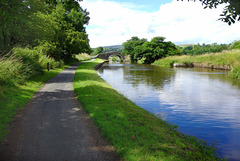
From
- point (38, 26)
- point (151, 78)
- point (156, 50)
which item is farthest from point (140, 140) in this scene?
point (156, 50)

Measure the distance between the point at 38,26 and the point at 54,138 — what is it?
17733 millimetres

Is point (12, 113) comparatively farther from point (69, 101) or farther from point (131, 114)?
point (131, 114)

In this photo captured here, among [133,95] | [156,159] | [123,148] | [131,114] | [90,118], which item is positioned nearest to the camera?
[156,159]

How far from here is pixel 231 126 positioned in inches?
301

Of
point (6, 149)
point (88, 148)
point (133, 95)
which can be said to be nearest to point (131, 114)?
point (88, 148)

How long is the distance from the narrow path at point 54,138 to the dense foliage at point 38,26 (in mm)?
5261

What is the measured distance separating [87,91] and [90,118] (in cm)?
439

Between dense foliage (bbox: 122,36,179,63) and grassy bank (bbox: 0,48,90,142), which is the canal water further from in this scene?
dense foliage (bbox: 122,36,179,63)

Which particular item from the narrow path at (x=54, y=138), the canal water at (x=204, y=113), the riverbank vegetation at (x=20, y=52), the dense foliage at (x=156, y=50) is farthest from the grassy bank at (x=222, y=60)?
the narrow path at (x=54, y=138)

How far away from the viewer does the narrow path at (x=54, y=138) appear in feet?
13.8

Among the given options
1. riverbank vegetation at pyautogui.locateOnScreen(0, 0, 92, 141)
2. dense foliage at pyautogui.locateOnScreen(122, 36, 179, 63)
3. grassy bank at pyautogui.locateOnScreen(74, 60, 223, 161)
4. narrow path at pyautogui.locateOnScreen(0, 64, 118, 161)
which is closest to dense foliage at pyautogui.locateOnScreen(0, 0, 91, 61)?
riverbank vegetation at pyautogui.locateOnScreen(0, 0, 92, 141)

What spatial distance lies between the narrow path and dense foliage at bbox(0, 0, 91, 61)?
526cm

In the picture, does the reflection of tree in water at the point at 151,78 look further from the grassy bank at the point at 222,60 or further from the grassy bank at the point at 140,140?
the grassy bank at the point at 140,140

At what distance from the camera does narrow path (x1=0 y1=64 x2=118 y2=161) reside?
13.8 ft
